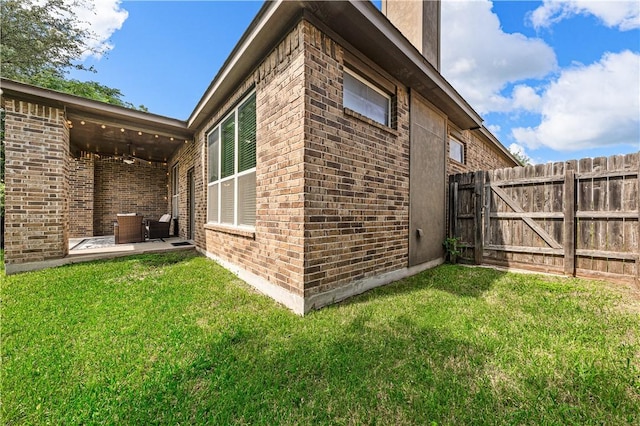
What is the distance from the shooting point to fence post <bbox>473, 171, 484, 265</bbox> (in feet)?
17.5

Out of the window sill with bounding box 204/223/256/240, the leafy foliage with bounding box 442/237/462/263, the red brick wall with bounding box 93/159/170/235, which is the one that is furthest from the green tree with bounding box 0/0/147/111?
the leafy foliage with bounding box 442/237/462/263

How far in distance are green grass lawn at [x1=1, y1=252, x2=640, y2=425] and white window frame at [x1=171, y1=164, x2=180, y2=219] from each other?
6.43 m

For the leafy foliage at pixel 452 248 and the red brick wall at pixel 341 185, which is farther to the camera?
the leafy foliage at pixel 452 248

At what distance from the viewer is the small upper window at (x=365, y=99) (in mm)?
3609

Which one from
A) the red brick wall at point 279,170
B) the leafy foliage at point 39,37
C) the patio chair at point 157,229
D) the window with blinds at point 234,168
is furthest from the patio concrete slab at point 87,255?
the leafy foliage at point 39,37

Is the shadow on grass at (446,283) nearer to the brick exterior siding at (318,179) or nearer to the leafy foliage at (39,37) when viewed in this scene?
the brick exterior siding at (318,179)

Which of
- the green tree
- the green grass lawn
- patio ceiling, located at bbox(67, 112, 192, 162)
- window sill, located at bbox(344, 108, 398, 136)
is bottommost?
the green grass lawn

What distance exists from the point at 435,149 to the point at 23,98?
8.51 m

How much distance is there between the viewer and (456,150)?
22.7 feet

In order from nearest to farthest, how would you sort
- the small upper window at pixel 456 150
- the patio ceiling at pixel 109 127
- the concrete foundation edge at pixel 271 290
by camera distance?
the concrete foundation edge at pixel 271 290
the patio ceiling at pixel 109 127
the small upper window at pixel 456 150

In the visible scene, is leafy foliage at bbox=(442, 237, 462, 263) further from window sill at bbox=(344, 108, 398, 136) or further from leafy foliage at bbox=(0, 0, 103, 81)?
leafy foliage at bbox=(0, 0, 103, 81)

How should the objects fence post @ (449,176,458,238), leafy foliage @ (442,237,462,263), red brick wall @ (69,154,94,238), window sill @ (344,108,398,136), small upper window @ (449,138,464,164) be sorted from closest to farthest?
window sill @ (344,108,398,136), leafy foliage @ (442,237,462,263), fence post @ (449,176,458,238), small upper window @ (449,138,464,164), red brick wall @ (69,154,94,238)

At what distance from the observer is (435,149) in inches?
210

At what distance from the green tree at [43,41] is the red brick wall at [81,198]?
418 centimetres
